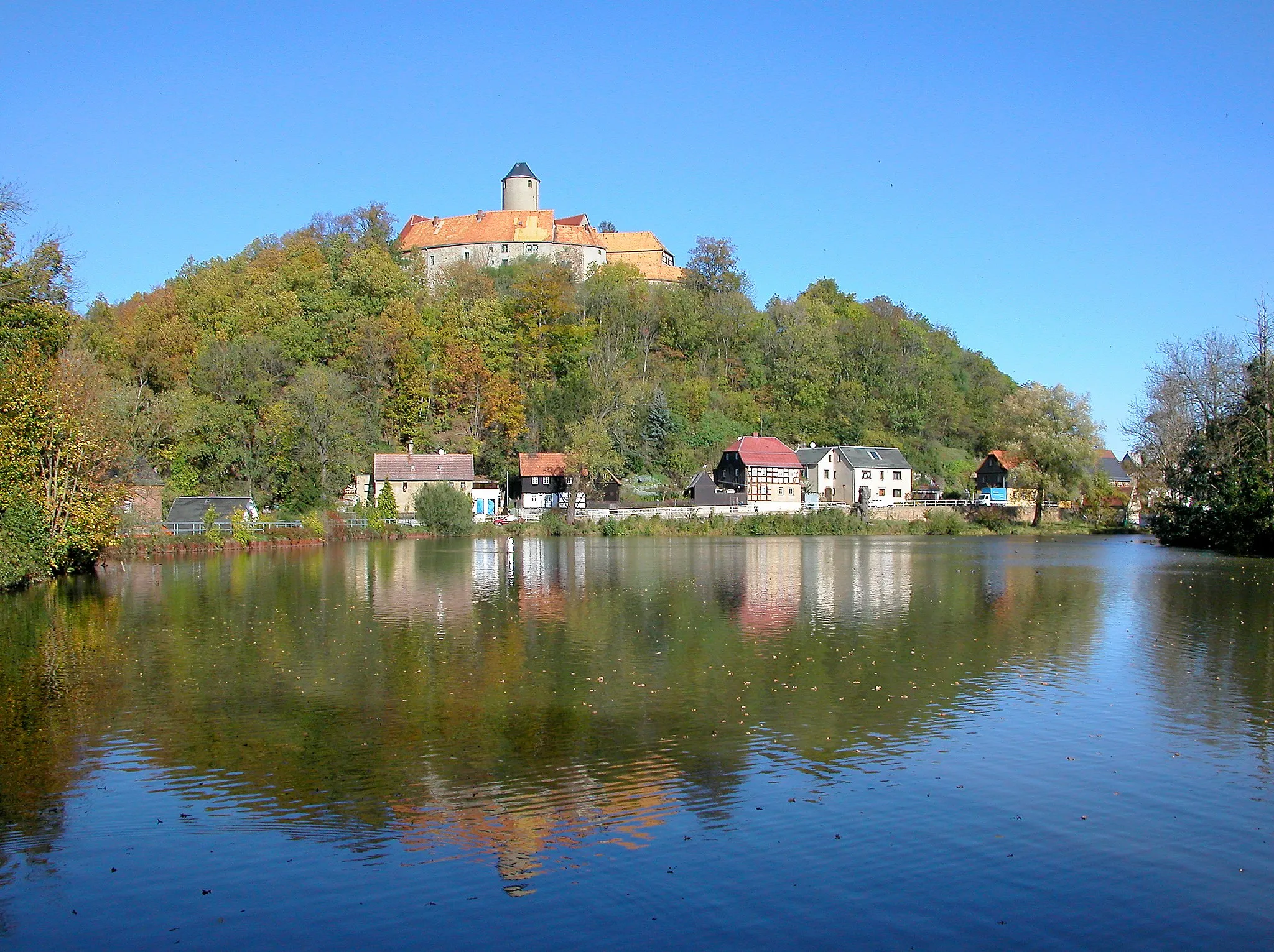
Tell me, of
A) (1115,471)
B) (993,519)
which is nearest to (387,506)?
(993,519)

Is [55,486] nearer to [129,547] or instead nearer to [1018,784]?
[129,547]

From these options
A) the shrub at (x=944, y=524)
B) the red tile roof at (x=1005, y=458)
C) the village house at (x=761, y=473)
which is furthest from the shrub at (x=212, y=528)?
the red tile roof at (x=1005, y=458)

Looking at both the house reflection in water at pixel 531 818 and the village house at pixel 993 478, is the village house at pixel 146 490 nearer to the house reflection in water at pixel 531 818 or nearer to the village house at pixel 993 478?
the house reflection in water at pixel 531 818

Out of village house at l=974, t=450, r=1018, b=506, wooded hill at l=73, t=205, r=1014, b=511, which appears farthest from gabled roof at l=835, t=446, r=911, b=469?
village house at l=974, t=450, r=1018, b=506

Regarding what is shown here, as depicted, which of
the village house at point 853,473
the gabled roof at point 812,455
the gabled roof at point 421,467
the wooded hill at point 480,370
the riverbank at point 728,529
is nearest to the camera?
the riverbank at point 728,529

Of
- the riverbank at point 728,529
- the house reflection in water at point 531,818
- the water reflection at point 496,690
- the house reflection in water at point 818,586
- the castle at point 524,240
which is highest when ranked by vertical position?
the castle at point 524,240

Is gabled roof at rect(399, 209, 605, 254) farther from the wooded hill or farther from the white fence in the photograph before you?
the white fence

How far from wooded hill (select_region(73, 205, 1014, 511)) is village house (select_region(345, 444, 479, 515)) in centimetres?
174

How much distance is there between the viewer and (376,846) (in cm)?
1073

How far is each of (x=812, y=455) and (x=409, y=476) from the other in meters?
35.7

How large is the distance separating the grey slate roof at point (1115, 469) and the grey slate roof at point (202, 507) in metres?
76.3

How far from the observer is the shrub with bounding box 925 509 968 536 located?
246ft

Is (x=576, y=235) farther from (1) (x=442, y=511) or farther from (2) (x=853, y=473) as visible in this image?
(1) (x=442, y=511)

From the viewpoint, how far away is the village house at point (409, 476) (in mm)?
75625
